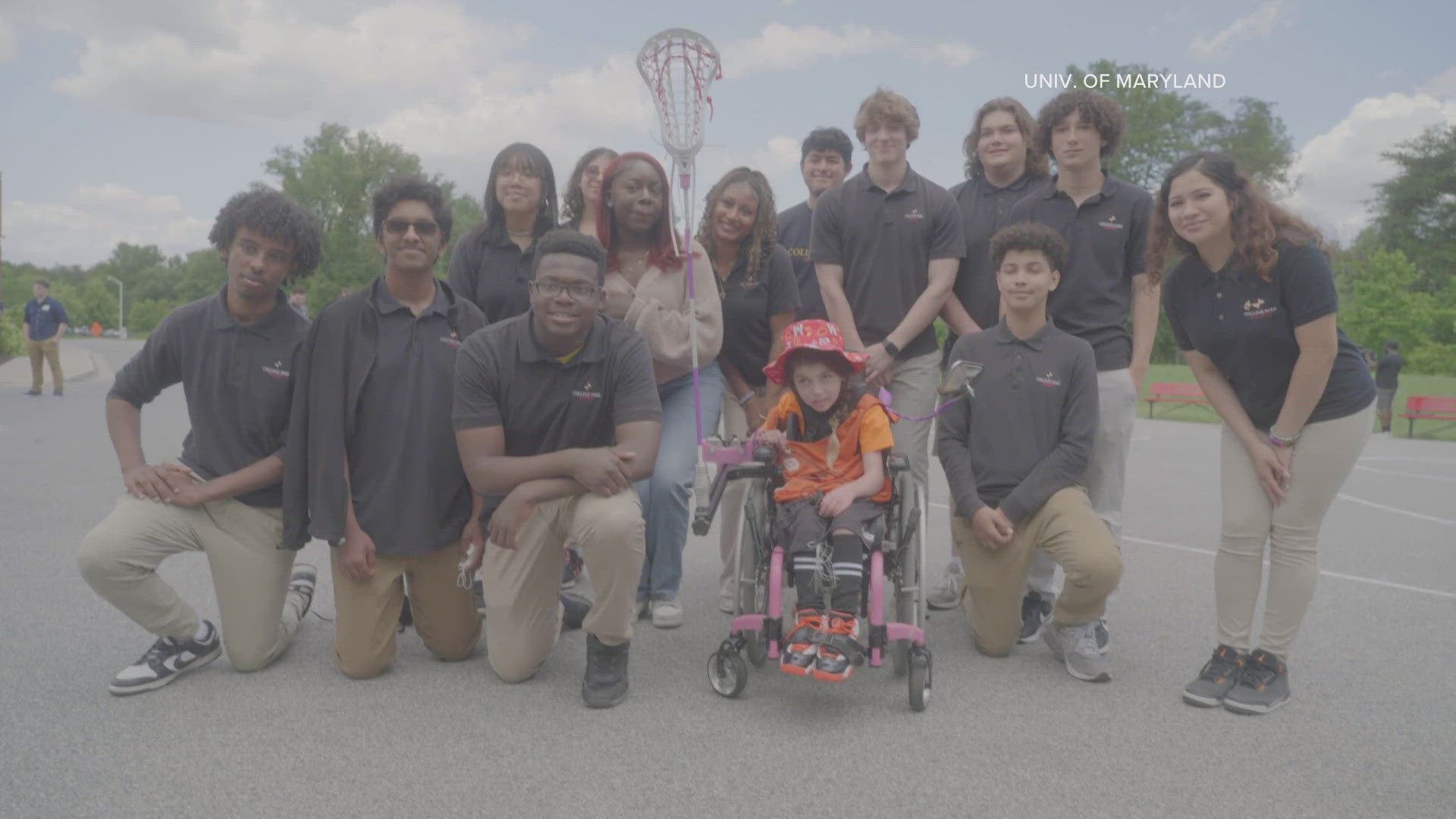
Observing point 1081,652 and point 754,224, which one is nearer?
point 1081,652

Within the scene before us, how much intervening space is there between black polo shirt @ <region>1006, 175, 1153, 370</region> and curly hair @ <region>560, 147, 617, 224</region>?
7.18 feet

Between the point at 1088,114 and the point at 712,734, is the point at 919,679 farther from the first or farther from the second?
the point at 1088,114

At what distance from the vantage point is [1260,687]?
3570mm

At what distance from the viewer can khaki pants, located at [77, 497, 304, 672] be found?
3564mm

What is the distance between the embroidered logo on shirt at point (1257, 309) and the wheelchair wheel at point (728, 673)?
226 centimetres

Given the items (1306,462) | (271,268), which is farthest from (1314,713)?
(271,268)

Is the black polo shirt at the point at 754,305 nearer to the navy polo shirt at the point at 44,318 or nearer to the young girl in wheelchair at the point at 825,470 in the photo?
the young girl in wheelchair at the point at 825,470

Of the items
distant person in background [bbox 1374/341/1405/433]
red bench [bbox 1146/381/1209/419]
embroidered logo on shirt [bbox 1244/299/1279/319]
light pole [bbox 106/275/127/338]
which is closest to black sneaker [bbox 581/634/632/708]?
embroidered logo on shirt [bbox 1244/299/1279/319]

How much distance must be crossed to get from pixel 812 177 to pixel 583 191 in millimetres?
1491

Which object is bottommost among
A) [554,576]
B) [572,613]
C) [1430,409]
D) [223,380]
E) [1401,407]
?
[1401,407]

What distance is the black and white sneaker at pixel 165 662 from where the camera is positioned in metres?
3.50

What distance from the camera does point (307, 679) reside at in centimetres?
372

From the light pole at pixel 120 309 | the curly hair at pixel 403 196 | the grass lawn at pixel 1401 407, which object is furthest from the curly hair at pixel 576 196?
the light pole at pixel 120 309

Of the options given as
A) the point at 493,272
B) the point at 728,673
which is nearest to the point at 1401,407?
the point at 493,272
